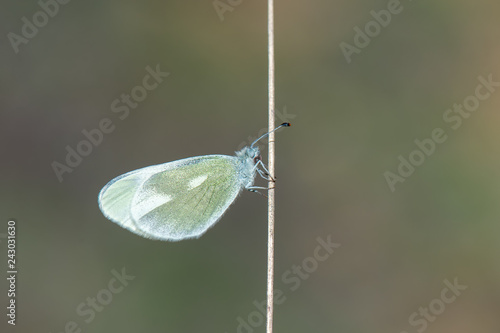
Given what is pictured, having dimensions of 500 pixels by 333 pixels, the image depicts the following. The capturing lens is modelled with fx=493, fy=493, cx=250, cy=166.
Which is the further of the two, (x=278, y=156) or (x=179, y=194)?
(x=278, y=156)

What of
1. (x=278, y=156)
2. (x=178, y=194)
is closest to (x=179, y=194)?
(x=178, y=194)

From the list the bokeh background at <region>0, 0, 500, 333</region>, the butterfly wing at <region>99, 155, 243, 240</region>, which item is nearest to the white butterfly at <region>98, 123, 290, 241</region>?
the butterfly wing at <region>99, 155, 243, 240</region>

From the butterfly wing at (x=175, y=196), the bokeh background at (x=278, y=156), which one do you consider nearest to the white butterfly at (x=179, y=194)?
the butterfly wing at (x=175, y=196)

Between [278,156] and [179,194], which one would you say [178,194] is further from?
[278,156]

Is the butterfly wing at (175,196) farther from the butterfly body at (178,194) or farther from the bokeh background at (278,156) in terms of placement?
the bokeh background at (278,156)

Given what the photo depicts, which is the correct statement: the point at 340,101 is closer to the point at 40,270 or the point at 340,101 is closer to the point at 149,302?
the point at 149,302
